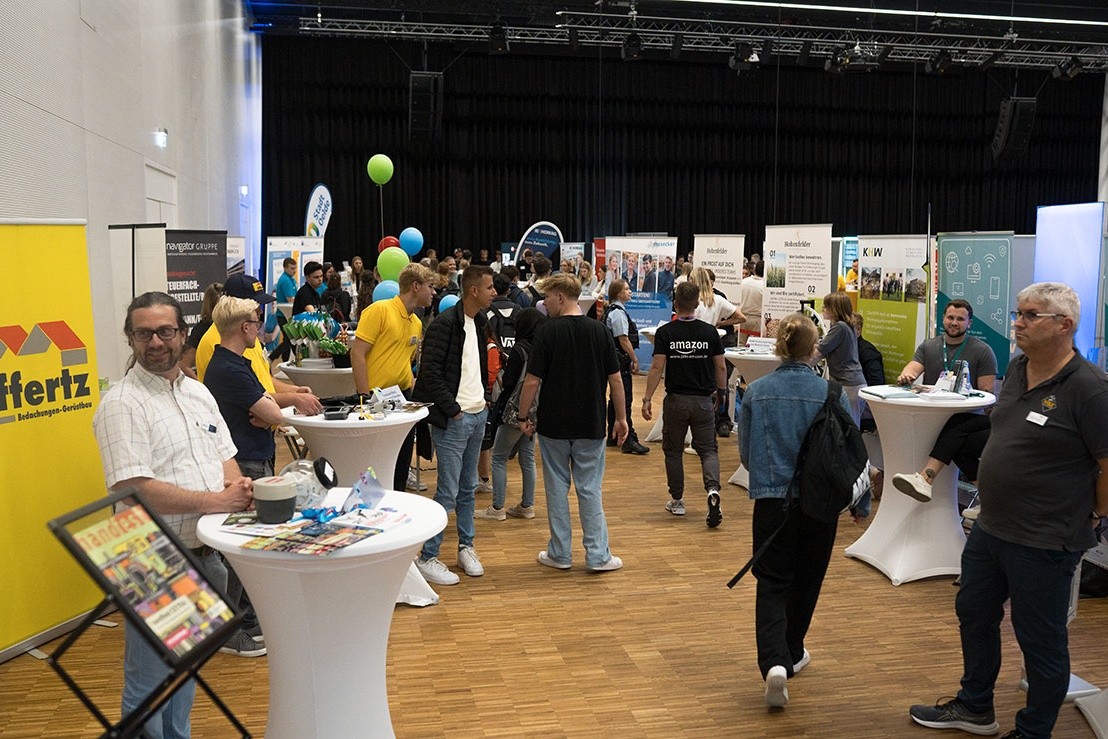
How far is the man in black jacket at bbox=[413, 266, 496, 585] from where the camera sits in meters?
4.52

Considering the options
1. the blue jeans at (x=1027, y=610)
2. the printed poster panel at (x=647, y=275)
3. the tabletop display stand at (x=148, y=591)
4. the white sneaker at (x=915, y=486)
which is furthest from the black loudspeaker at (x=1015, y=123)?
the tabletop display stand at (x=148, y=591)

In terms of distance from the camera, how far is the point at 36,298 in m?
3.86

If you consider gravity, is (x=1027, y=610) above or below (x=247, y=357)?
below

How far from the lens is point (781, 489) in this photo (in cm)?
338

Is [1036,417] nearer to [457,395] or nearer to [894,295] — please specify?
[457,395]

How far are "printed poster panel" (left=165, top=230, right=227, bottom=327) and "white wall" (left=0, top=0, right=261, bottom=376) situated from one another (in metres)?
0.33

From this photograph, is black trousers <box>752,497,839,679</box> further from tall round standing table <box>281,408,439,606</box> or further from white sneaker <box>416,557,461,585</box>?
white sneaker <box>416,557,461,585</box>

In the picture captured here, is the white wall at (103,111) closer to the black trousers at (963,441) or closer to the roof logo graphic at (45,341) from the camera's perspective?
the roof logo graphic at (45,341)

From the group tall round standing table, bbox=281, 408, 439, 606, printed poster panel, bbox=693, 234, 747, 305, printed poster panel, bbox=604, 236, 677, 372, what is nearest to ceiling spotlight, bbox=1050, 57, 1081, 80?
printed poster panel, bbox=604, 236, 677, 372

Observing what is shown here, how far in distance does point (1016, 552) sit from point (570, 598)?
2.16 m

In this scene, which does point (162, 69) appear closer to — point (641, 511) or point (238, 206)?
point (641, 511)

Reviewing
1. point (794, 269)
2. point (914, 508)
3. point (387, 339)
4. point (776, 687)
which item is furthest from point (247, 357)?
point (794, 269)

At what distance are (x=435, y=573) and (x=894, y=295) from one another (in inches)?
154

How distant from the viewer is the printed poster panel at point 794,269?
7.40 m
